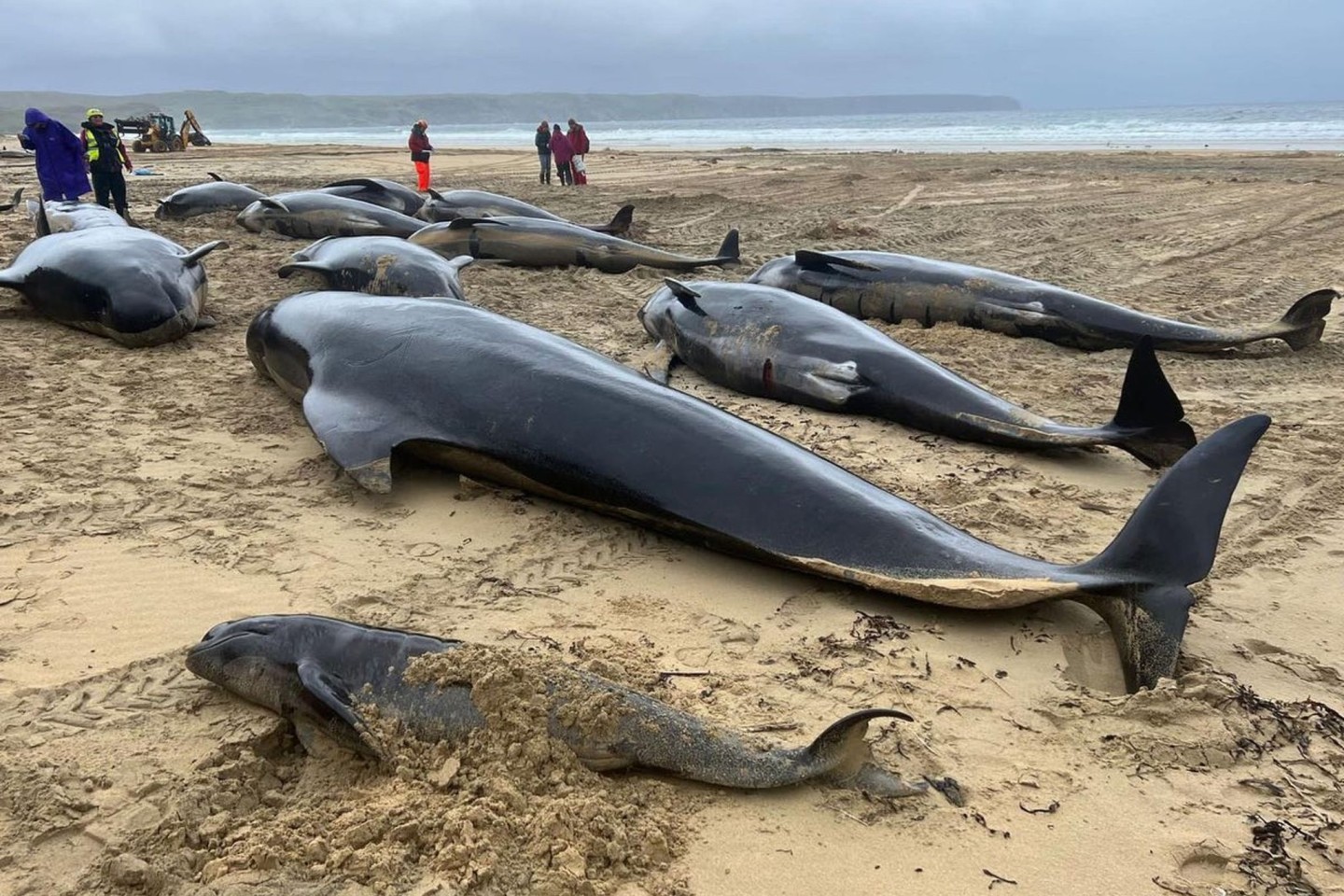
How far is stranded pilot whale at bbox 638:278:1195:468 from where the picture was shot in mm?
5375

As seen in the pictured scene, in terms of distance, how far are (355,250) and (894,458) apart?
20.5ft

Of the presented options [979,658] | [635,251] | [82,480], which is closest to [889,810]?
[979,658]

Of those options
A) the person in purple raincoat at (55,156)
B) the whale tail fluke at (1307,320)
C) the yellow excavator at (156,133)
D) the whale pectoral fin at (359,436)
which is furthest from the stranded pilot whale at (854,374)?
the yellow excavator at (156,133)

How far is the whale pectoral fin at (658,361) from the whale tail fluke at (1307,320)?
5.16 metres

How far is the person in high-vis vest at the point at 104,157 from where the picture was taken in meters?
13.7

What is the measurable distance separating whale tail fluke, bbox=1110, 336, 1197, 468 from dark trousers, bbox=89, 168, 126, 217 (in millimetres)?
14132

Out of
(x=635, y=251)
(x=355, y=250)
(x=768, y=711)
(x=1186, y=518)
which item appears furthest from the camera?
(x=635, y=251)

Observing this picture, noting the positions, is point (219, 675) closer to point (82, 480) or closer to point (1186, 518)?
point (82, 480)

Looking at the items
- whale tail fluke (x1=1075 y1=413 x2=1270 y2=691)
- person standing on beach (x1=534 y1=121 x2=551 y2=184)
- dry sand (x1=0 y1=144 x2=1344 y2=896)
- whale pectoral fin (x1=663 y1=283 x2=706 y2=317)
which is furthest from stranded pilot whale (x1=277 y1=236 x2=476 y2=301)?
person standing on beach (x1=534 y1=121 x2=551 y2=184)

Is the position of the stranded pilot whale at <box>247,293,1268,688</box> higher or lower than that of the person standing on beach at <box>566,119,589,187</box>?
lower

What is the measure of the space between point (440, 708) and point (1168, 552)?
271 centimetres

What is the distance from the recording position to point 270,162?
31234mm

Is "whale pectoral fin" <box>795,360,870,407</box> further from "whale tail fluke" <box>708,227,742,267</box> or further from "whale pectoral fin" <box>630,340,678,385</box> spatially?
"whale tail fluke" <box>708,227,742,267</box>

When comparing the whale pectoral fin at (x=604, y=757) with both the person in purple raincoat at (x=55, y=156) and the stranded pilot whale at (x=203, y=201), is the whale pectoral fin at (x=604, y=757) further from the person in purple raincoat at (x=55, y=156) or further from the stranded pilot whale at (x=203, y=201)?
the person in purple raincoat at (x=55, y=156)
